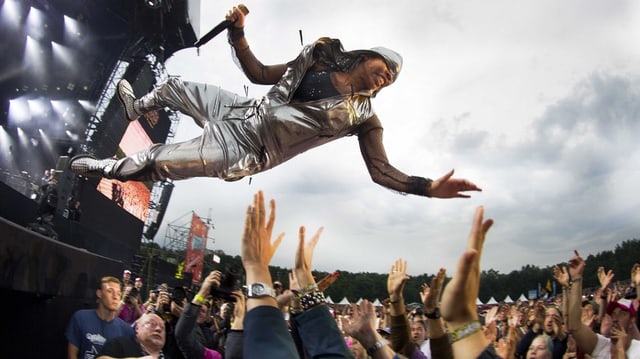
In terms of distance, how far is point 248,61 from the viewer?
385cm

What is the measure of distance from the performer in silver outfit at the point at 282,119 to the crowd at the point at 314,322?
3.09ft

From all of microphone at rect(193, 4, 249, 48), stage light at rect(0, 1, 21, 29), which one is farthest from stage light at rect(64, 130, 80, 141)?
microphone at rect(193, 4, 249, 48)

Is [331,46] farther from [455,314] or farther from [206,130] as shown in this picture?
[455,314]

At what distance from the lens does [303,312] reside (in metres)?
1.91

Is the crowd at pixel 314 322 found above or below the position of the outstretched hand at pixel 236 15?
below

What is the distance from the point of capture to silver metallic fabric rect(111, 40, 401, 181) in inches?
136

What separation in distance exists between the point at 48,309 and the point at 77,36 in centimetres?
1681

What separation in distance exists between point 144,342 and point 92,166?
1562 mm

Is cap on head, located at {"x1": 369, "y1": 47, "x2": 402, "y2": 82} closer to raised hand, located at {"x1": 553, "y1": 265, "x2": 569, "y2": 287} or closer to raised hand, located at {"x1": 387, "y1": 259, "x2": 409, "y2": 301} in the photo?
raised hand, located at {"x1": 387, "y1": 259, "x2": 409, "y2": 301}

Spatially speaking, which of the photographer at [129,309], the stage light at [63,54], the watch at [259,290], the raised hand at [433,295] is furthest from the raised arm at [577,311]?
the stage light at [63,54]

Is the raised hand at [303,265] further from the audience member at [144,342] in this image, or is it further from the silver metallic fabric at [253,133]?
the audience member at [144,342]

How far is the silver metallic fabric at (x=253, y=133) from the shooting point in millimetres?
3457

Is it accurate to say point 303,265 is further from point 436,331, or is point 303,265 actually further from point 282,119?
point 282,119

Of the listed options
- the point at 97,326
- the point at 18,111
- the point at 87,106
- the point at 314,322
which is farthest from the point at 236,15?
the point at 87,106
